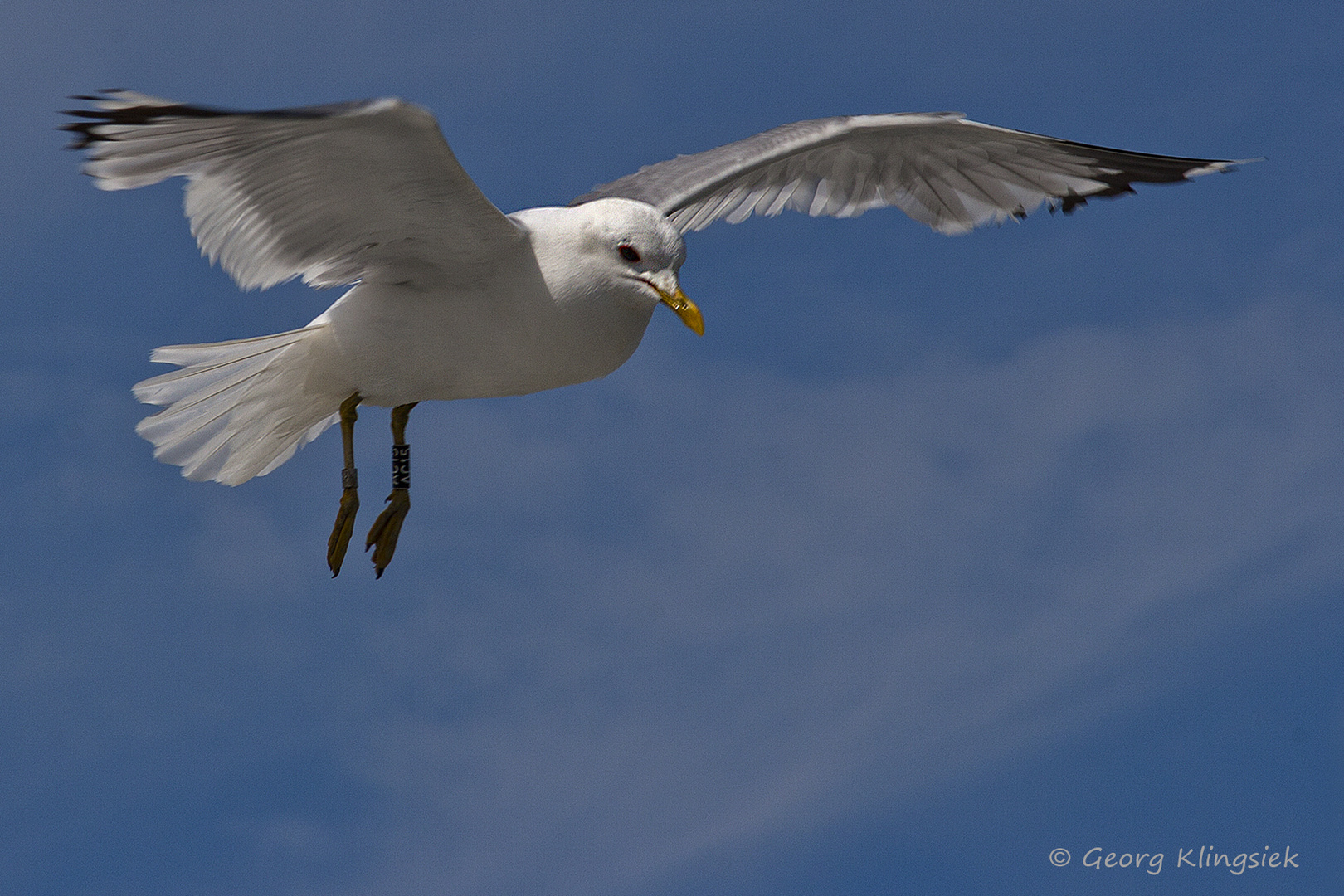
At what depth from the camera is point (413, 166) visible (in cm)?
664

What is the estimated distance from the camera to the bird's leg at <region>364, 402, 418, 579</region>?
27.6 ft

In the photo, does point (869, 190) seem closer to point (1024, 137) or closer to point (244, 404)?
point (1024, 137)

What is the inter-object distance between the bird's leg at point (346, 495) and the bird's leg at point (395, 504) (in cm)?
24

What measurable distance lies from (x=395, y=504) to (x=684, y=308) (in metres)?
2.42

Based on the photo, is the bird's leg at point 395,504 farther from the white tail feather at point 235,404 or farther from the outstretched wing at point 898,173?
the outstretched wing at point 898,173

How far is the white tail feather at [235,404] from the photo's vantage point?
8125mm

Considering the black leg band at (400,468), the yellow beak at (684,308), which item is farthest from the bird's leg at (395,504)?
the yellow beak at (684,308)

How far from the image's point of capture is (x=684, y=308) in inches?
274

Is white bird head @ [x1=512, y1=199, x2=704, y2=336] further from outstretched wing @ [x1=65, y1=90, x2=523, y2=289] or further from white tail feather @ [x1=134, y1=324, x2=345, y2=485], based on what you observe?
white tail feather @ [x1=134, y1=324, x2=345, y2=485]

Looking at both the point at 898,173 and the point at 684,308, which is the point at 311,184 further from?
the point at 898,173

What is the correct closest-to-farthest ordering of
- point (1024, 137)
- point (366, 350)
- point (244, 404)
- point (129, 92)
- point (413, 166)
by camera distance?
point (129, 92)
point (413, 166)
point (366, 350)
point (244, 404)
point (1024, 137)

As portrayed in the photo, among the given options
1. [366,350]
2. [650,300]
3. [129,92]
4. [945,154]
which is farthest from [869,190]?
[129,92]

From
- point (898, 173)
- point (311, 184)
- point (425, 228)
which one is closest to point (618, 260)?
point (425, 228)

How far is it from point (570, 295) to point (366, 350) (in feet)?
4.04
